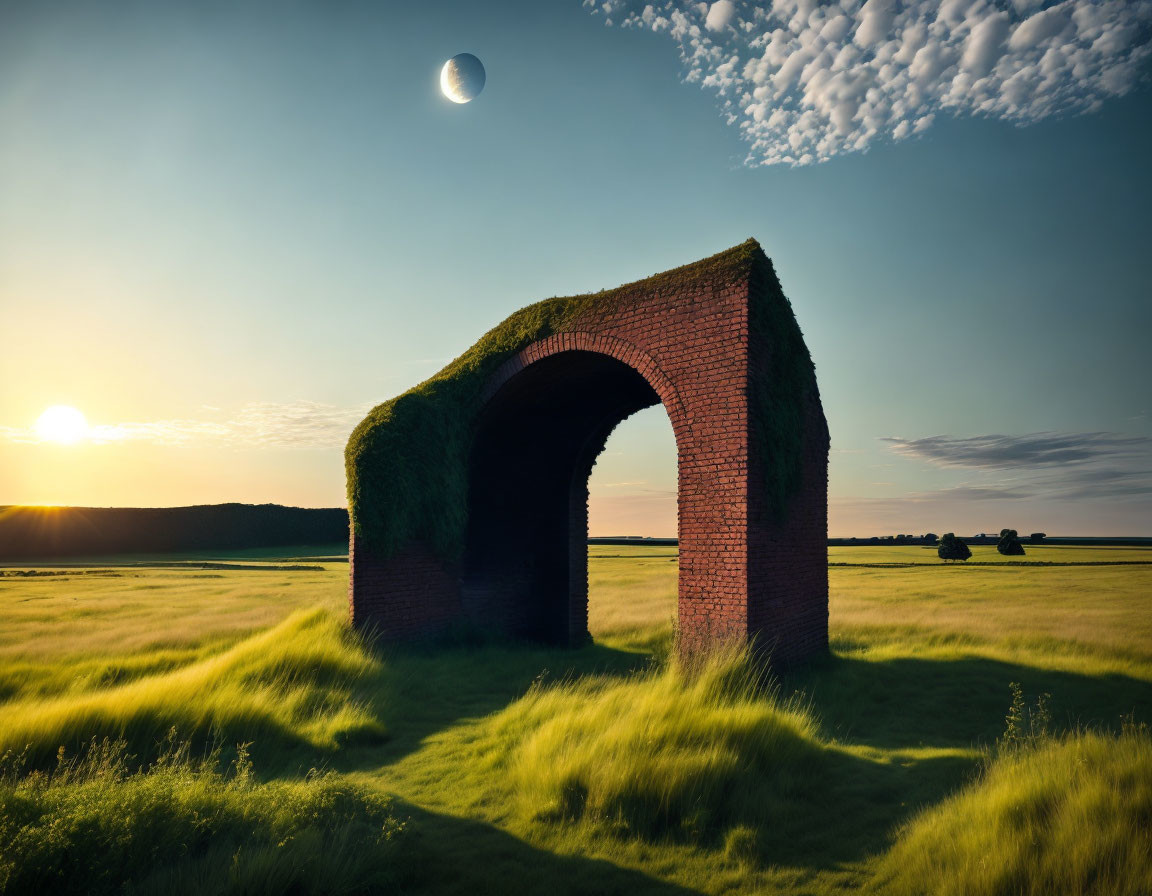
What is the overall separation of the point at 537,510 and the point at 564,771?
8373 mm

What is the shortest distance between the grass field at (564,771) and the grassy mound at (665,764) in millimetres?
21

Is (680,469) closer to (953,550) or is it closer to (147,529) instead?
(953,550)

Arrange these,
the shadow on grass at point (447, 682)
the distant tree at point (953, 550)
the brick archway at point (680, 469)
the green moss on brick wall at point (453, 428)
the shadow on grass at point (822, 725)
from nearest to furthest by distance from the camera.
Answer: the shadow on grass at point (822, 725) → the shadow on grass at point (447, 682) → the brick archway at point (680, 469) → the green moss on brick wall at point (453, 428) → the distant tree at point (953, 550)

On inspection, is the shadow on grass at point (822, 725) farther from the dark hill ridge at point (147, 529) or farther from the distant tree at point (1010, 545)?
the distant tree at point (1010, 545)

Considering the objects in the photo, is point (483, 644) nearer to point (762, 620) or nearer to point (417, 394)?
point (417, 394)

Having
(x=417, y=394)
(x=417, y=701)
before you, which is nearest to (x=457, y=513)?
(x=417, y=394)

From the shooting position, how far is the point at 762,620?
8.52 metres

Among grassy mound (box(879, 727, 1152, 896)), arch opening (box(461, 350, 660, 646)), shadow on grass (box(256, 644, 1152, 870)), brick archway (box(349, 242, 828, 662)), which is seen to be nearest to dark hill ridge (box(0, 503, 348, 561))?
arch opening (box(461, 350, 660, 646))

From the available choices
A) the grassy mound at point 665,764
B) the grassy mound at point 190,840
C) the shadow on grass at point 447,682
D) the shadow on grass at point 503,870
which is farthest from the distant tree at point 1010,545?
the grassy mound at point 190,840

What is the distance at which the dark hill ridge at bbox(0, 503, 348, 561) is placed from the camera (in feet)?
153

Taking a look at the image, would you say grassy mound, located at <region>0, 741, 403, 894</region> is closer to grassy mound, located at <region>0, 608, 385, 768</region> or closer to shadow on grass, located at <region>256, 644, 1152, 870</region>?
shadow on grass, located at <region>256, 644, 1152, 870</region>

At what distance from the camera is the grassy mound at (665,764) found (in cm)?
456

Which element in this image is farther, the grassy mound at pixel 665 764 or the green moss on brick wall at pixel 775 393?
the green moss on brick wall at pixel 775 393

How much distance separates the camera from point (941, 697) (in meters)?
8.89
